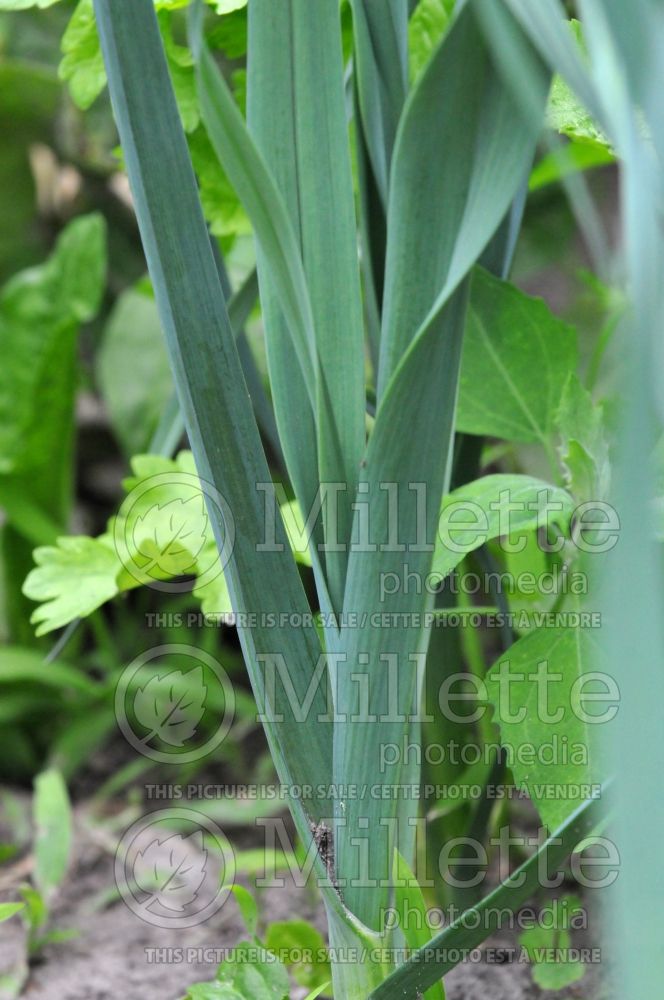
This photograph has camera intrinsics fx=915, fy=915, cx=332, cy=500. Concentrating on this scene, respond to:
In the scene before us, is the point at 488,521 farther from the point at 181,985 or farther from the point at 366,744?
the point at 181,985

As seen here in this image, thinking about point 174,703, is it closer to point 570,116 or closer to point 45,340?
point 45,340

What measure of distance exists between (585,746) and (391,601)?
140 mm

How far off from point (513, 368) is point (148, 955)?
1.80 feet

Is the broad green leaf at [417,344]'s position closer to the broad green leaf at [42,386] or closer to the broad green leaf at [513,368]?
the broad green leaf at [513,368]

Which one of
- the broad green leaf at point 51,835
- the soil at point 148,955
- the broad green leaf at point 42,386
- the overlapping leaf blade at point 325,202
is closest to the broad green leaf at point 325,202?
the overlapping leaf blade at point 325,202

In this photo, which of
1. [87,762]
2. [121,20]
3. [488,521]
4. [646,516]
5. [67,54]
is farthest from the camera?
[87,762]

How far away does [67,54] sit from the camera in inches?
23.9

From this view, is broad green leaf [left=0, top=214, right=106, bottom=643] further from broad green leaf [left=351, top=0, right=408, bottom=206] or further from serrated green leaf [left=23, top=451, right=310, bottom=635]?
broad green leaf [left=351, top=0, right=408, bottom=206]

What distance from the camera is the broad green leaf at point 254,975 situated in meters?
0.49

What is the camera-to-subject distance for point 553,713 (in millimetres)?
491

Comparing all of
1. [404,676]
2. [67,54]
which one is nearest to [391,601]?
[404,676]

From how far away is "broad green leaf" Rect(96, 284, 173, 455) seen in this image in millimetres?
1223

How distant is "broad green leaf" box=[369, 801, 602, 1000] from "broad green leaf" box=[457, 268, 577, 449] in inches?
10.5

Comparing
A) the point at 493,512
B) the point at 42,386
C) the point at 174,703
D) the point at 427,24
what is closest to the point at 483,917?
the point at 493,512
